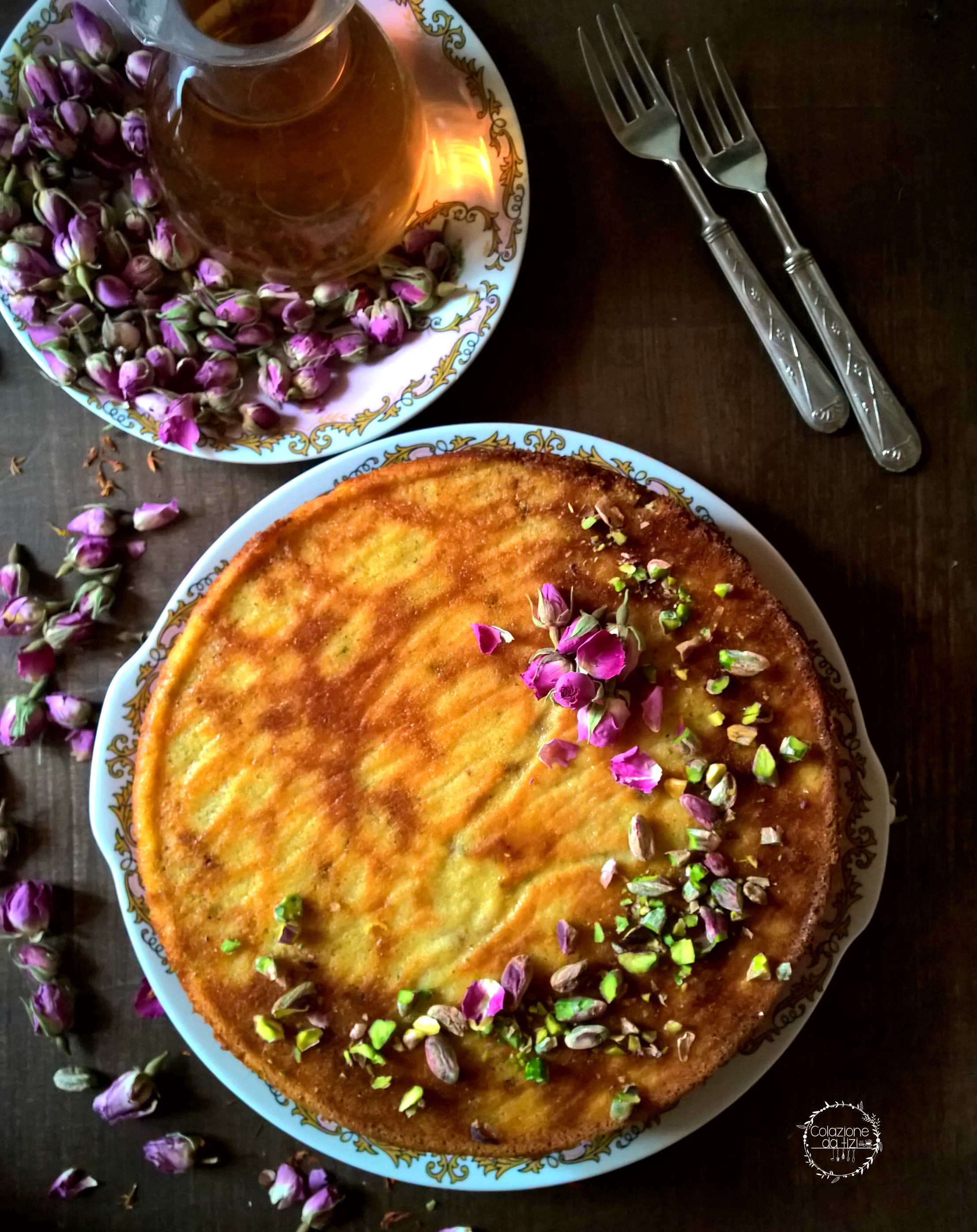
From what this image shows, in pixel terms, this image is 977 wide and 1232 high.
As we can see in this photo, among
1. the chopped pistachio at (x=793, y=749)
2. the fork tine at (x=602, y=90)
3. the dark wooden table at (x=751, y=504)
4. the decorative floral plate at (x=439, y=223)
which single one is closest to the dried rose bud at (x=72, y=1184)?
the dark wooden table at (x=751, y=504)

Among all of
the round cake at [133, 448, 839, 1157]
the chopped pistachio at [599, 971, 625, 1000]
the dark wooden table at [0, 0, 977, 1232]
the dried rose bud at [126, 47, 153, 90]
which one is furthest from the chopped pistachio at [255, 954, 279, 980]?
the dried rose bud at [126, 47, 153, 90]

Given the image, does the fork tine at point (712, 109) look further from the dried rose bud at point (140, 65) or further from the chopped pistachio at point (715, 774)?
the chopped pistachio at point (715, 774)

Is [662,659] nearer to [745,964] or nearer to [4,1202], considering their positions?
[745,964]

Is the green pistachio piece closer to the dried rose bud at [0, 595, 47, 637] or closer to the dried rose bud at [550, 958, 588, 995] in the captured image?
the dried rose bud at [550, 958, 588, 995]

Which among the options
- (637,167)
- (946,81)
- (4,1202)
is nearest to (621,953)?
(4,1202)

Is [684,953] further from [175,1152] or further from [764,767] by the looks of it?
[175,1152]
